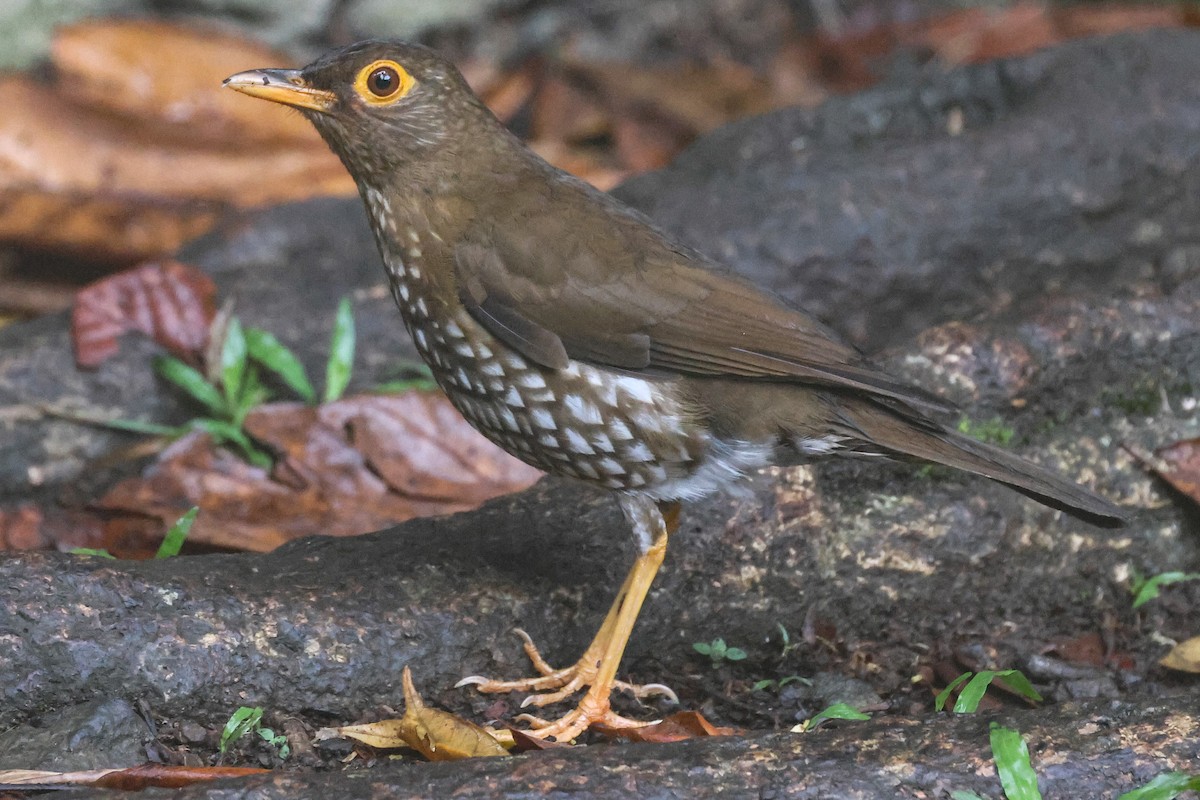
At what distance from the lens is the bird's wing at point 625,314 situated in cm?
389

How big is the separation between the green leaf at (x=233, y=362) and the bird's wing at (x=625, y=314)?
215cm

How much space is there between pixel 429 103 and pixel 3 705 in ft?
6.88

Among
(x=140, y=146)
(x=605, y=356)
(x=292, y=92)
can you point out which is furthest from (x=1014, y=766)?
(x=140, y=146)

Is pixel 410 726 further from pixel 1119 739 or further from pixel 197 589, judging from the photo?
pixel 1119 739

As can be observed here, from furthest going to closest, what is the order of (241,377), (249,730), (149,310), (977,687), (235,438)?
(149,310), (241,377), (235,438), (977,687), (249,730)

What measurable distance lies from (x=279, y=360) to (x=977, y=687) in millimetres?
3390

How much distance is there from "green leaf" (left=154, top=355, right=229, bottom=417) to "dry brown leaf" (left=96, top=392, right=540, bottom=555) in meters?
0.23

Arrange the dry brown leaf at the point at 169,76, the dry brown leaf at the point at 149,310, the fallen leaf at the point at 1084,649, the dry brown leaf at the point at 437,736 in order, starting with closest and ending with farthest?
the dry brown leaf at the point at 437,736, the fallen leaf at the point at 1084,649, the dry brown leaf at the point at 149,310, the dry brown leaf at the point at 169,76

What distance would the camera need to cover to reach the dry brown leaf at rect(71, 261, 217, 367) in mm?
6023

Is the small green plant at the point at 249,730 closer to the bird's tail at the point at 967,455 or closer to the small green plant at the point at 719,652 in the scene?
the small green plant at the point at 719,652

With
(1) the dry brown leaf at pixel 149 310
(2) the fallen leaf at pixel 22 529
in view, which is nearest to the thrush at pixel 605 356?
(2) the fallen leaf at pixel 22 529

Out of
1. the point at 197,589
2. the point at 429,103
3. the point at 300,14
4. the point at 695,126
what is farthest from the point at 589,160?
the point at 197,589

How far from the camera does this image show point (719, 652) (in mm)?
4113

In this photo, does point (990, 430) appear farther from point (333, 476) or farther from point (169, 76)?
point (169, 76)
